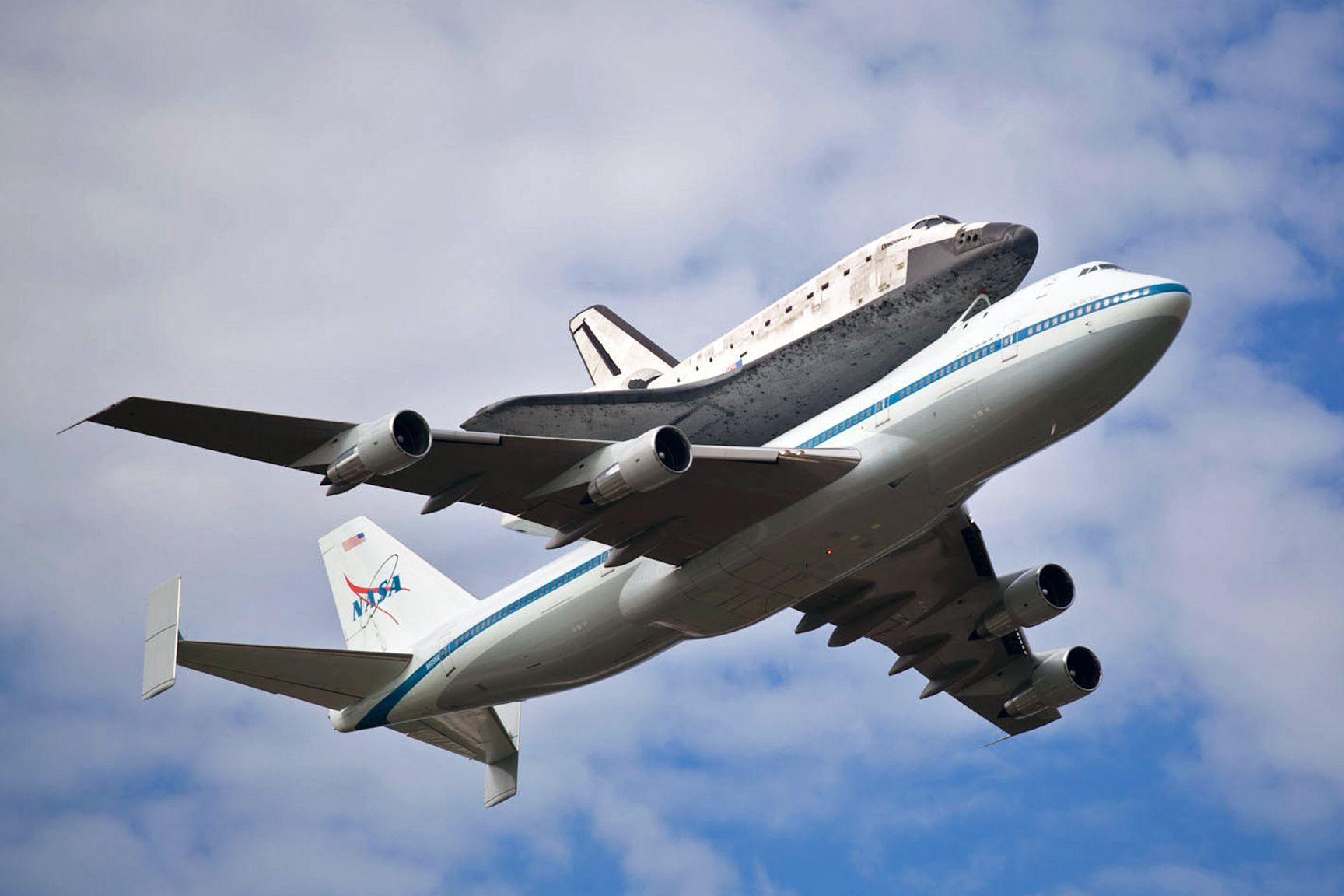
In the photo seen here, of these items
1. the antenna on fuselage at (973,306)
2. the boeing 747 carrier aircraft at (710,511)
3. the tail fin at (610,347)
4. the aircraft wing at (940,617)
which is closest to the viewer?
the boeing 747 carrier aircraft at (710,511)

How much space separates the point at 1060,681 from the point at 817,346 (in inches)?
536

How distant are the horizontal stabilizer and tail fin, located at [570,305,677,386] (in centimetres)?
1316

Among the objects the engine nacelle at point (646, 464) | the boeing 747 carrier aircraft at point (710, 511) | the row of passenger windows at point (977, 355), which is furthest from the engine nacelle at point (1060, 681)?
the engine nacelle at point (646, 464)

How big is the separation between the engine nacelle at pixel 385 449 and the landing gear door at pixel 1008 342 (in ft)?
38.8

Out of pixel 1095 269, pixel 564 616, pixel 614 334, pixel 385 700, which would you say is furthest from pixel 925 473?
pixel 614 334

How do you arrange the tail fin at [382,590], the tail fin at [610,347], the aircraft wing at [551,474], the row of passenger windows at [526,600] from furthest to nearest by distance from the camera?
the tail fin at [610,347]
the tail fin at [382,590]
the row of passenger windows at [526,600]
the aircraft wing at [551,474]

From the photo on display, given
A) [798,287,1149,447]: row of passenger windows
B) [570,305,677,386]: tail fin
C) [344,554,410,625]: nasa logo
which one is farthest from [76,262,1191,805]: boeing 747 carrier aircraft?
[570,305,677,386]: tail fin

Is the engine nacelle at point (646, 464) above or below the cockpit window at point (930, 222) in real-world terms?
below

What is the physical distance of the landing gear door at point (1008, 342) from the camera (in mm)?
33938

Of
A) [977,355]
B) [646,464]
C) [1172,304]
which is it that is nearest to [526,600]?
[646,464]

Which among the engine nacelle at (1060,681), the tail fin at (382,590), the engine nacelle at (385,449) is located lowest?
the engine nacelle at (1060,681)

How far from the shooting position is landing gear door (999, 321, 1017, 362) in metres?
33.9

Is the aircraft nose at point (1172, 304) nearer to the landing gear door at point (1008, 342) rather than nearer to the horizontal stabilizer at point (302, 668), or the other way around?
the landing gear door at point (1008, 342)

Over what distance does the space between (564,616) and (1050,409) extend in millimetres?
12331
